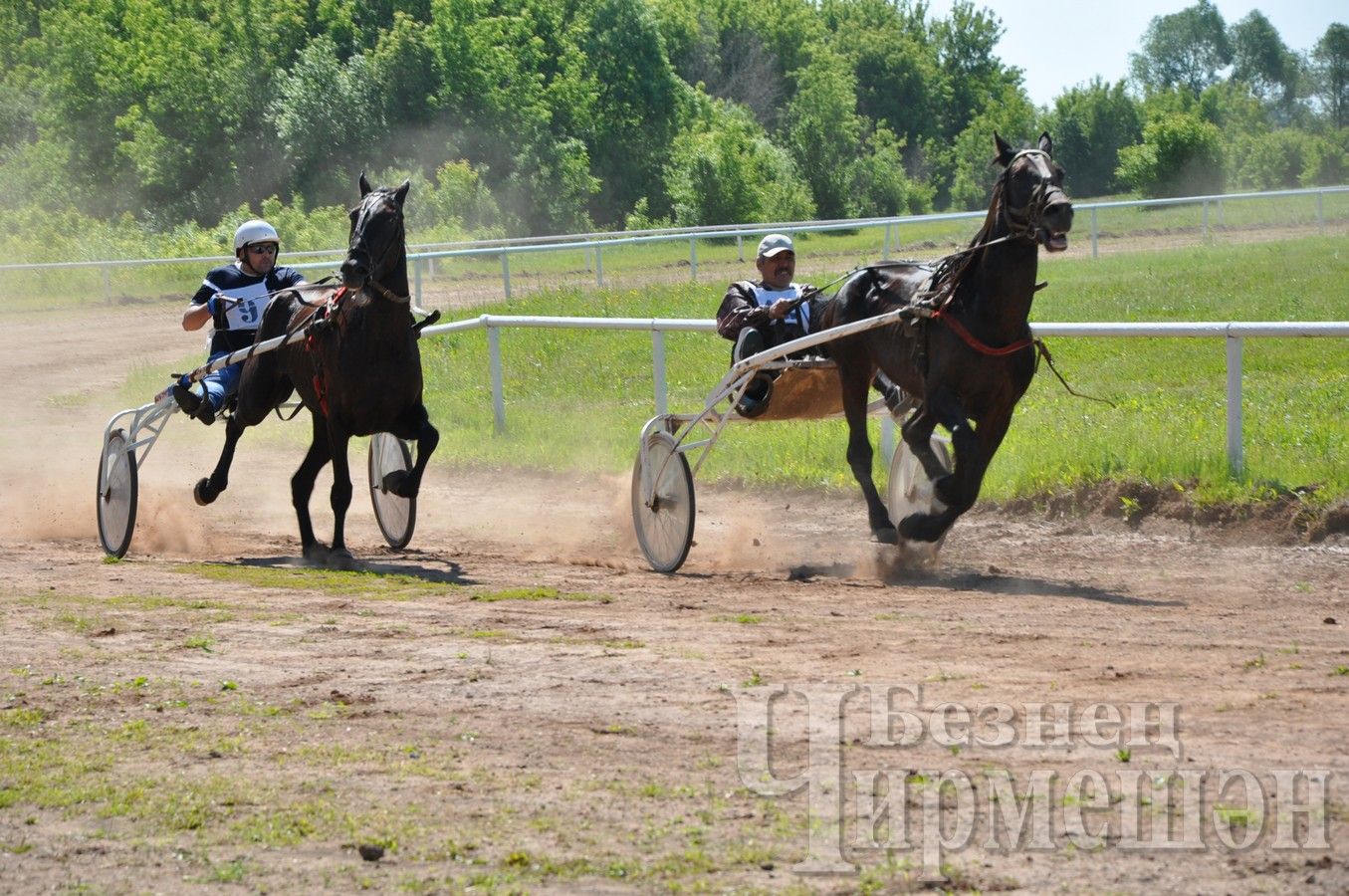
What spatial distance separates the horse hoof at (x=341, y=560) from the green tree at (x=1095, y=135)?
52.0 metres

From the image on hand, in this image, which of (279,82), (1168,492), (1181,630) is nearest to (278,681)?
(1181,630)

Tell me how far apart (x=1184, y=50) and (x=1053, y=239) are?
363 ft

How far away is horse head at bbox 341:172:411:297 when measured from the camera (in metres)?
8.87

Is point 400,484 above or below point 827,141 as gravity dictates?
below

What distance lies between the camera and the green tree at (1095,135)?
193 ft

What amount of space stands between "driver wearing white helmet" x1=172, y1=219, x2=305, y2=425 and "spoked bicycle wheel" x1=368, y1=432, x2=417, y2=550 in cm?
100

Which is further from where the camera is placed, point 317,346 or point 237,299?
point 237,299

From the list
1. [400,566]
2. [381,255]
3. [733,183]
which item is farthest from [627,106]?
[381,255]

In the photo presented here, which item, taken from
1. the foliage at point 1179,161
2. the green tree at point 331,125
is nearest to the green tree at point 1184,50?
the foliage at point 1179,161

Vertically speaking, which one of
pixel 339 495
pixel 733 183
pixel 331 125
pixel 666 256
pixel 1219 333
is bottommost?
pixel 339 495

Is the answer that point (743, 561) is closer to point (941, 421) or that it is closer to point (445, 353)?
point (941, 421)

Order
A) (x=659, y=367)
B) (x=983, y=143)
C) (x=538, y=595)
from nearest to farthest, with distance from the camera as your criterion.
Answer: (x=538, y=595) < (x=659, y=367) < (x=983, y=143)

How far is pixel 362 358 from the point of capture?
9.31m

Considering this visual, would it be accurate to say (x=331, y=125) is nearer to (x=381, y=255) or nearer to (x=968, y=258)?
(x=381, y=255)
